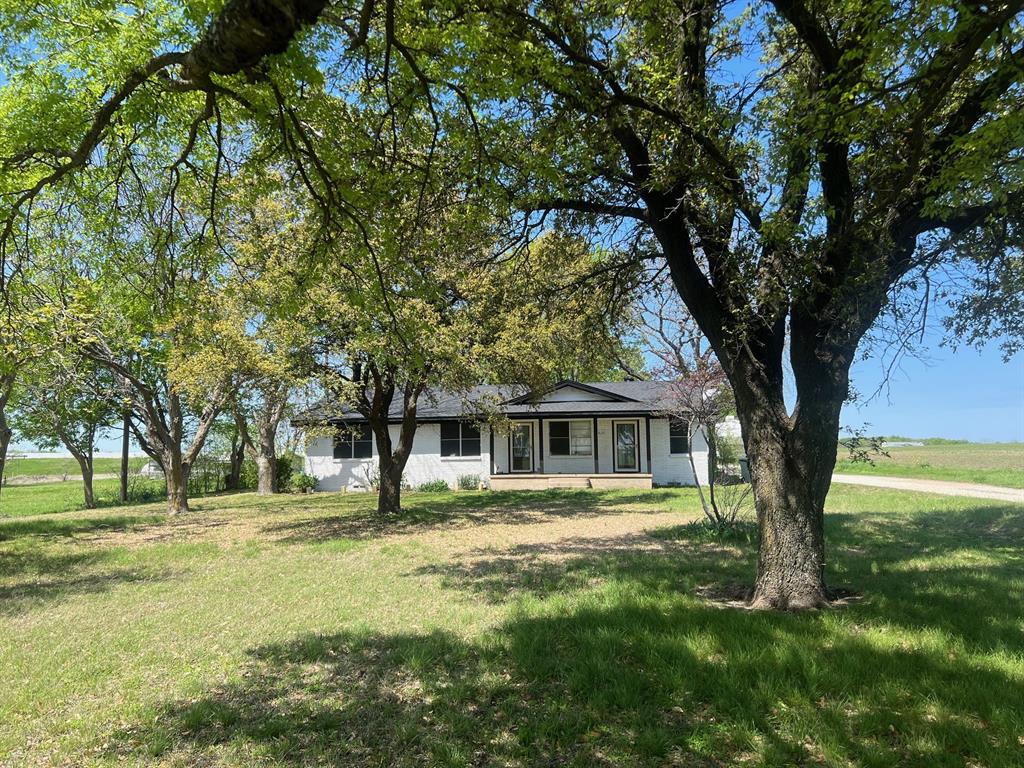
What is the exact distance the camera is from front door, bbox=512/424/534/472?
25.0 meters

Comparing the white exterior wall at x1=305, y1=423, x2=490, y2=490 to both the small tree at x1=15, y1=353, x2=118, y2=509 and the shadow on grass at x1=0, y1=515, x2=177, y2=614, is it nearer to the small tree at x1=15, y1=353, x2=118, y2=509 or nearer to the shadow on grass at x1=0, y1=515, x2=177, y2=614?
the small tree at x1=15, y1=353, x2=118, y2=509

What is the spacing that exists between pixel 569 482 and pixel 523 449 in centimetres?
262

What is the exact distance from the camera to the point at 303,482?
2533cm

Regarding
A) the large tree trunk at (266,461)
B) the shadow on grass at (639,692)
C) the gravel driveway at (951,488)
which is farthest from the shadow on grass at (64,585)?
the gravel driveway at (951,488)

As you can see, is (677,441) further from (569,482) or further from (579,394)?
(569,482)

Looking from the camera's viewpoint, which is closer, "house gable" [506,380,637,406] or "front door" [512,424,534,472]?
"house gable" [506,380,637,406]

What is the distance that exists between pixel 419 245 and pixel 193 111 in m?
2.67

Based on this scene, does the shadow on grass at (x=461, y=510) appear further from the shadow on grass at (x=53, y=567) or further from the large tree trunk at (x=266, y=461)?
the large tree trunk at (x=266, y=461)

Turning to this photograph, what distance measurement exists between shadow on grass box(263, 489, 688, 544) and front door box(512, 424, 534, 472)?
10.2 ft

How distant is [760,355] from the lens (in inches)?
245

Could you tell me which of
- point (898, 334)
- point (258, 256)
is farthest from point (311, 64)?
point (258, 256)

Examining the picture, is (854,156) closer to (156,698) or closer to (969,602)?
(969,602)

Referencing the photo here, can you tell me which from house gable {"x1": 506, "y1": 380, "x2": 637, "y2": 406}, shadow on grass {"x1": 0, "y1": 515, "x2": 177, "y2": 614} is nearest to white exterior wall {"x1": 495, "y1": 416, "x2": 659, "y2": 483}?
house gable {"x1": 506, "y1": 380, "x2": 637, "y2": 406}

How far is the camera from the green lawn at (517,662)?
137 inches
